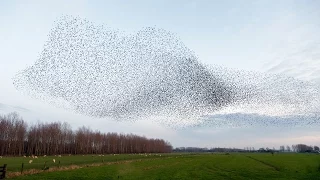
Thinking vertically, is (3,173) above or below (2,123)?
below

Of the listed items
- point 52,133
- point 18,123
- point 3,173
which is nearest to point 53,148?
point 52,133

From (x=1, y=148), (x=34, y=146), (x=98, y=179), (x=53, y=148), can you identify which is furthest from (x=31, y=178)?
(x=53, y=148)

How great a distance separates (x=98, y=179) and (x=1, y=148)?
11588 cm

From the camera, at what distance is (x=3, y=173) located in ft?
130

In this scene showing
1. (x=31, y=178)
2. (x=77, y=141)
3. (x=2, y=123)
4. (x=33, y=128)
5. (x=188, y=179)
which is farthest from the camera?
(x=77, y=141)

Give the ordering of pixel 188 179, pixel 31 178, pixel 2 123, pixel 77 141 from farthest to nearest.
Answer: pixel 77 141
pixel 2 123
pixel 188 179
pixel 31 178

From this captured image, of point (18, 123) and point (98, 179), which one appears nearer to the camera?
point (98, 179)

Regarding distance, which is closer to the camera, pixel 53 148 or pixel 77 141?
pixel 53 148

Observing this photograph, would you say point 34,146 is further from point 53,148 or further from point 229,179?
point 229,179

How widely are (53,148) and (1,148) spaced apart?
3824cm

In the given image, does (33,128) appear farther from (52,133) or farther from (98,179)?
(98,179)

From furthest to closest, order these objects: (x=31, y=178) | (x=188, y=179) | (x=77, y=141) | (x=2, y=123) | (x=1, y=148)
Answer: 1. (x=77, y=141)
2. (x=2, y=123)
3. (x=1, y=148)
4. (x=188, y=179)
5. (x=31, y=178)

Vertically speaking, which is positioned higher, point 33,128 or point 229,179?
point 33,128

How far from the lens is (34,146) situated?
15725cm
